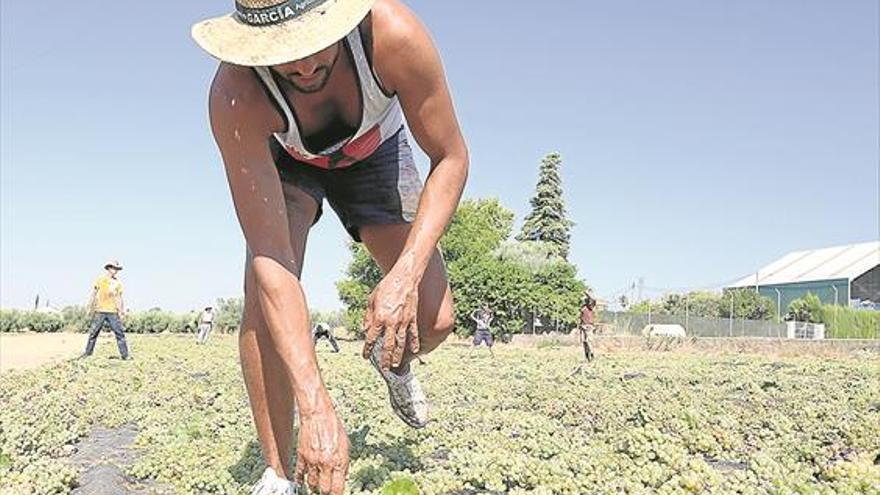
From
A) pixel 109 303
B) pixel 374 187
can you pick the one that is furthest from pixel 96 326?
pixel 374 187

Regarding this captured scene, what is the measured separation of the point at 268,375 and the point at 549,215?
55200 mm

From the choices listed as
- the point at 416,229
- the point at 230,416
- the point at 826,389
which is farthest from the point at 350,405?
the point at 826,389

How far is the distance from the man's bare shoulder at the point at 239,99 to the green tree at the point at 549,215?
176 ft

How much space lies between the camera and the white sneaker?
3.08 m

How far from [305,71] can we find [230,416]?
3580 mm

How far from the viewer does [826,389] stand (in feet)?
30.0

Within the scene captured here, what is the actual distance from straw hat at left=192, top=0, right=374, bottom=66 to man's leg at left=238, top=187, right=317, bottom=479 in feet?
3.24

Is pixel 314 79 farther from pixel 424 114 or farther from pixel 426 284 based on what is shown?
pixel 426 284

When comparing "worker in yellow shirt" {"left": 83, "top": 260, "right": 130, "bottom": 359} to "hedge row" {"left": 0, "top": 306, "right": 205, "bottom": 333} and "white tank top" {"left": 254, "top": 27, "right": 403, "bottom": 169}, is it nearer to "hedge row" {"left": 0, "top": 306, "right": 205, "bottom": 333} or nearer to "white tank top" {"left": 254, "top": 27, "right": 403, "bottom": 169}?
"white tank top" {"left": 254, "top": 27, "right": 403, "bottom": 169}

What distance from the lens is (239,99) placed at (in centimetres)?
273

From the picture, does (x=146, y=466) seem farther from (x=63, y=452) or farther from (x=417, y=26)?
(x=417, y=26)

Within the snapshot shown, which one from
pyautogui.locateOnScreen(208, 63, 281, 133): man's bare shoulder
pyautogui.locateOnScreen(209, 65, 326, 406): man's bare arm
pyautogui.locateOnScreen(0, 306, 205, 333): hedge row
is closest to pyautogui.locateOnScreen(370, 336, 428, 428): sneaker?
pyautogui.locateOnScreen(209, 65, 326, 406): man's bare arm

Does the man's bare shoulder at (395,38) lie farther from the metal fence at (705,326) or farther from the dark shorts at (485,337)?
the metal fence at (705,326)

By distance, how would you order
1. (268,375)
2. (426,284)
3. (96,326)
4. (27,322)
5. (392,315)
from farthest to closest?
(27,322) < (96,326) < (426,284) < (268,375) < (392,315)
